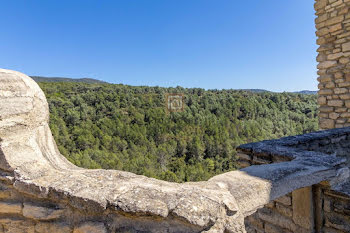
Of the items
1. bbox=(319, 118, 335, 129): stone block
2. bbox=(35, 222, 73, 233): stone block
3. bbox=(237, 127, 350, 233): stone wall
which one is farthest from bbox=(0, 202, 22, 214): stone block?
bbox=(319, 118, 335, 129): stone block

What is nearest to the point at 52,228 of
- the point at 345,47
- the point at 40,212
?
the point at 40,212

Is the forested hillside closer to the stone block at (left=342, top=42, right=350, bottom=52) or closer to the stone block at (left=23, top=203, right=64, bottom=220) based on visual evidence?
the stone block at (left=342, top=42, right=350, bottom=52)

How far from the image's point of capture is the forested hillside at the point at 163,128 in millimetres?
17734

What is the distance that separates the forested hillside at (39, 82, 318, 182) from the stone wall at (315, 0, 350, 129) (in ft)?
38.0

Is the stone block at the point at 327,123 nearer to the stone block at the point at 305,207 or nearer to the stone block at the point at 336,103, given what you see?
the stone block at the point at 336,103

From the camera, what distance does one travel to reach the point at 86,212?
1007 mm

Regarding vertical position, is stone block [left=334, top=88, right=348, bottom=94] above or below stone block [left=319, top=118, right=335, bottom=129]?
above

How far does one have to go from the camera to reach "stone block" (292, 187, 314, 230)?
6.89 ft

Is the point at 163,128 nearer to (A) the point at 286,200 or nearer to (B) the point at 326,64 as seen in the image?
(B) the point at 326,64

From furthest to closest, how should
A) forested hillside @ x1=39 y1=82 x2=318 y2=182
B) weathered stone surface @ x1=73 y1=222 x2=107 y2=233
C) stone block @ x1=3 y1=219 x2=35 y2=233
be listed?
forested hillside @ x1=39 y1=82 x2=318 y2=182 → stone block @ x1=3 y1=219 x2=35 y2=233 → weathered stone surface @ x1=73 y1=222 x2=107 y2=233

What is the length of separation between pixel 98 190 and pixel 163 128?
71.8 ft

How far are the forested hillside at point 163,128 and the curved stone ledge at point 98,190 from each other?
13.8m

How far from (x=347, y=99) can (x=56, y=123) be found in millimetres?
20393

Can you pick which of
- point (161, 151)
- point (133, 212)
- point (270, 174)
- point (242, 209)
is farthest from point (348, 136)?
point (161, 151)
